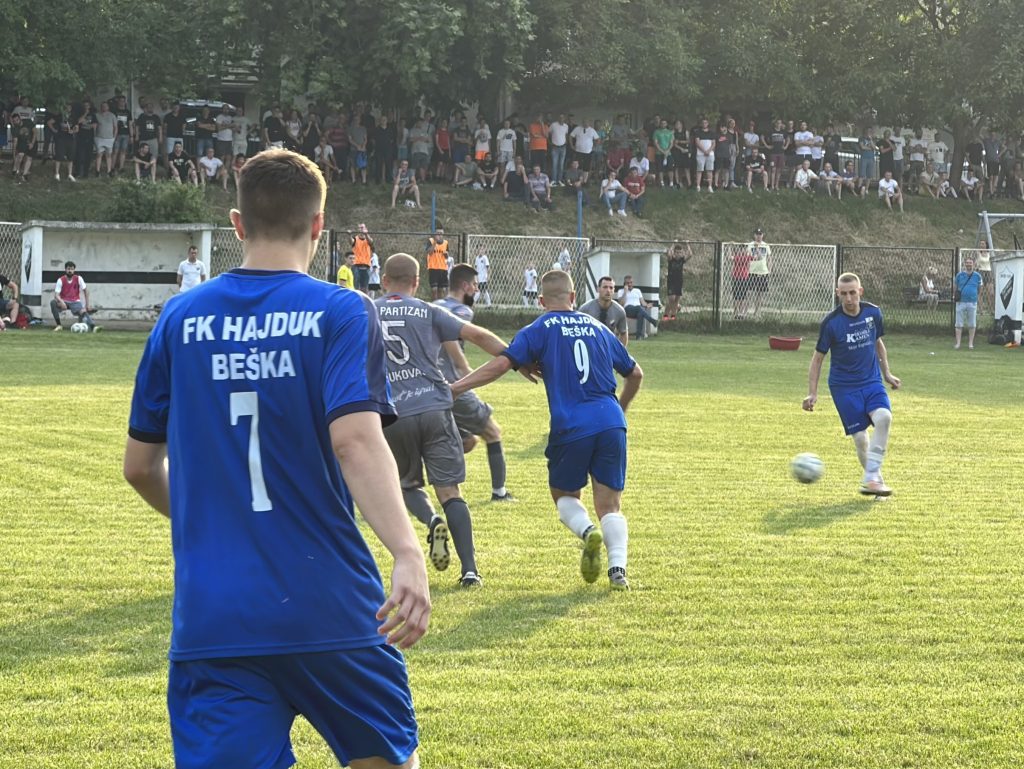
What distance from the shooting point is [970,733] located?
5.21 meters

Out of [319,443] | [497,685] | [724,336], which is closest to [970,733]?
[497,685]

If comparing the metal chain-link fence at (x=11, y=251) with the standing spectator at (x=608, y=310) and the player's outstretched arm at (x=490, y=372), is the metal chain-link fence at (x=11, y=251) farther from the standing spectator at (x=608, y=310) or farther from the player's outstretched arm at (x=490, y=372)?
the player's outstretched arm at (x=490, y=372)

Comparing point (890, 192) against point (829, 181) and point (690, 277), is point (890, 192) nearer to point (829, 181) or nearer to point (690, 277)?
point (829, 181)

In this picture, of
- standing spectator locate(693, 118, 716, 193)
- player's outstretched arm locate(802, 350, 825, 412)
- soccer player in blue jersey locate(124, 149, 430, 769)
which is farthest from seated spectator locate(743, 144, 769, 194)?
soccer player in blue jersey locate(124, 149, 430, 769)

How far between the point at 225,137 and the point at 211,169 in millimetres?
1036

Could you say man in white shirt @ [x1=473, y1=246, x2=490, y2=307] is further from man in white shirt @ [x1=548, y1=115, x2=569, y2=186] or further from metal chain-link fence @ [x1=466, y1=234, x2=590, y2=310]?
man in white shirt @ [x1=548, y1=115, x2=569, y2=186]

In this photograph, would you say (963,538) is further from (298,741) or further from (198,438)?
(198,438)

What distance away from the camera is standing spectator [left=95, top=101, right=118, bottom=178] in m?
35.5

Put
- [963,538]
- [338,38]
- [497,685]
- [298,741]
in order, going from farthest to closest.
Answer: [338,38] → [963,538] → [497,685] → [298,741]

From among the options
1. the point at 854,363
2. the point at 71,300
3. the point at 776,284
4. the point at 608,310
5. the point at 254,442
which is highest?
the point at 254,442

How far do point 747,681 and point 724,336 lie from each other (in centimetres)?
2710

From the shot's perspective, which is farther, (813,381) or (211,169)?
(211,169)

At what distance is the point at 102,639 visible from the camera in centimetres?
656

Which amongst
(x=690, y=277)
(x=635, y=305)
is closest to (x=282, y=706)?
(x=635, y=305)
